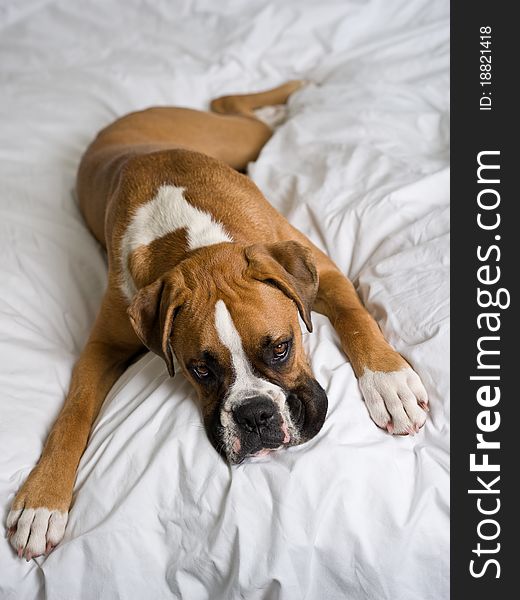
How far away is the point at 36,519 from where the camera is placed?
2.41 m

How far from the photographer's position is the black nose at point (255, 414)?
95.3 inches

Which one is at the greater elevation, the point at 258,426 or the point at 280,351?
the point at 280,351

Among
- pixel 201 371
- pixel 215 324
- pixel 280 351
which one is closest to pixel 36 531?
pixel 201 371

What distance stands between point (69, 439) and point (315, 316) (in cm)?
113

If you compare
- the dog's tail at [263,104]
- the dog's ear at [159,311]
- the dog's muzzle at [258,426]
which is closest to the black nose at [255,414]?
the dog's muzzle at [258,426]

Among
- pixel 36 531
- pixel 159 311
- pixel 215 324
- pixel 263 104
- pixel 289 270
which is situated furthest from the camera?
pixel 263 104

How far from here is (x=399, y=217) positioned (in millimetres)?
3486

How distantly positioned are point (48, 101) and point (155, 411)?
2989 millimetres

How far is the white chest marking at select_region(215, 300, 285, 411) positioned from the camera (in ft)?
8.16

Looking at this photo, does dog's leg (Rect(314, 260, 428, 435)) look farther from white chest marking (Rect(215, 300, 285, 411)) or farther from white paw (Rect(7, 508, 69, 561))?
white paw (Rect(7, 508, 69, 561))

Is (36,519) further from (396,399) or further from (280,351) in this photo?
(396,399)

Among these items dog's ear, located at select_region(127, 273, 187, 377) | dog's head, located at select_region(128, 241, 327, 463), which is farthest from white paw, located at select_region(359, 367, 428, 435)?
dog's ear, located at select_region(127, 273, 187, 377)

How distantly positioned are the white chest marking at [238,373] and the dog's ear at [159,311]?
17cm

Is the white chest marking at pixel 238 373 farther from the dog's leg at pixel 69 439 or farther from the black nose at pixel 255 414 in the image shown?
the dog's leg at pixel 69 439
